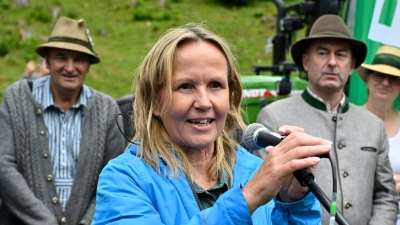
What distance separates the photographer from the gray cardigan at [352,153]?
3.79 metres

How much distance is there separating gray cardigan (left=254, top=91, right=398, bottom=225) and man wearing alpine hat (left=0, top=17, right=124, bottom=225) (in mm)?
1250

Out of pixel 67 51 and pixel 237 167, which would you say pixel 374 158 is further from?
pixel 67 51

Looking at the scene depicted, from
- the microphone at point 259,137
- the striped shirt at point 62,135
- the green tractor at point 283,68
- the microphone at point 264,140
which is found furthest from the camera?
the green tractor at point 283,68

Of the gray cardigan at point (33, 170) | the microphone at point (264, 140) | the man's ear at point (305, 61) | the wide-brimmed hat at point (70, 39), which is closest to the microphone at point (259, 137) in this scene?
the microphone at point (264, 140)

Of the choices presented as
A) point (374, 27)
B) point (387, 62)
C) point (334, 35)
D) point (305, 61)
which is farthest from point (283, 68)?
point (334, 35)

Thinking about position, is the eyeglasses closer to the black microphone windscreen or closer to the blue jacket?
the blue jacket

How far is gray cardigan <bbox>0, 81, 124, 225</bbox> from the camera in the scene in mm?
4273

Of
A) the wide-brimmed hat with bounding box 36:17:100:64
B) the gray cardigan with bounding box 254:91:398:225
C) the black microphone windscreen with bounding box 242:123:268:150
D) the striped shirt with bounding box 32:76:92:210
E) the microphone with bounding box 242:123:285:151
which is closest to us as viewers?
the microphone with bounding box 242:123:285:151

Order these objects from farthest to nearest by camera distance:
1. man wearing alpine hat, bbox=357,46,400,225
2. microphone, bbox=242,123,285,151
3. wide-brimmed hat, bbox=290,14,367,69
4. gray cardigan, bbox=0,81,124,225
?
man wearing alpine hat, bbox=357,46,400,225, gray cardigan, bbox=0,81,124,225, wide-brimmed hat, bbox=290,14,367,69, microphone, bbox=242,123,285,151

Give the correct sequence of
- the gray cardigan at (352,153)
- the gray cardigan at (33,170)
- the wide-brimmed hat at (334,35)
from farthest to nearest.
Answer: the gray cardigan at (33,170)
the wide-brimmed hat at (334,35)
the gray cardigan at (352,153)

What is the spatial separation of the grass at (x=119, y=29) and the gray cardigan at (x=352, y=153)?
40.6 feet

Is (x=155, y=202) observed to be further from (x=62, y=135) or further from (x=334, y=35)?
(x=62, y=135)

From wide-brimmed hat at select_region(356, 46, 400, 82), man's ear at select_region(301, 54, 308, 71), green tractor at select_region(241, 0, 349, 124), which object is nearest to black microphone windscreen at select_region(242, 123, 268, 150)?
A: man's ear at select_region(301, 54, 308, 71)

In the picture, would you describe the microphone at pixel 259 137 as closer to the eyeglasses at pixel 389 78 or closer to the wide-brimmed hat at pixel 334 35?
the wide-brimmed hat at pixel 334 35
